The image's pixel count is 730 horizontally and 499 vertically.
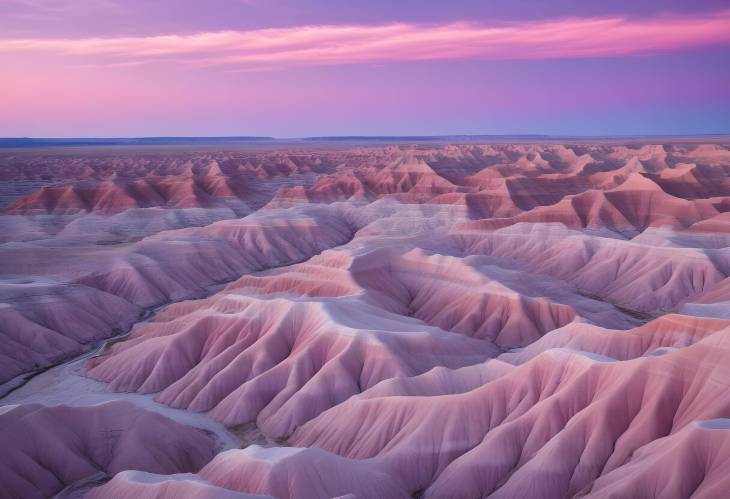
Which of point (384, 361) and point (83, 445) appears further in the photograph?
point (384, 361)

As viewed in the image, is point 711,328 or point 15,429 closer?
point 15,429

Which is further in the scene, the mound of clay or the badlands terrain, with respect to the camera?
the mound of clay

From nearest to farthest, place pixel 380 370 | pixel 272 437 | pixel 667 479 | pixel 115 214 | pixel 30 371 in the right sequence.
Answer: pixel 667 479 → pixel 272 437 → pixel 380 370 → pixel 30 371 → pixel 115 214

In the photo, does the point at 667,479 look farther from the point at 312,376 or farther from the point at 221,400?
the point at 221,400

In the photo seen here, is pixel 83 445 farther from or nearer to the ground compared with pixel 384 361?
nearer to the ground

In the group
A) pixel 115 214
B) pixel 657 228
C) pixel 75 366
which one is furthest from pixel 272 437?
pixel 115 214

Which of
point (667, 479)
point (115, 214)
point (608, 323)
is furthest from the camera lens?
point (115, 214)

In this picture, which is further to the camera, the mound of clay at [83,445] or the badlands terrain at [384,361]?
the mound of clay at [83,445]

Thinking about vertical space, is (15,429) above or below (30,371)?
above
